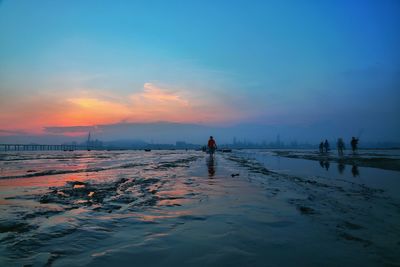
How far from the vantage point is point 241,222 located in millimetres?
5812

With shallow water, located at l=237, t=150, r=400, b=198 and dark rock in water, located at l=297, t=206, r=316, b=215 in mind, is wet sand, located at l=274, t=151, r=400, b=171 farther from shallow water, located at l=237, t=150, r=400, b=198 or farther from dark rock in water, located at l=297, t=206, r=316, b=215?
dark rock in water, located at l=297, t=206, r=316, b=215

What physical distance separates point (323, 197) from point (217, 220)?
13.6 feet

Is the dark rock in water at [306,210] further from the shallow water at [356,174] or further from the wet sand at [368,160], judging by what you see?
the wet sand at [368,160]

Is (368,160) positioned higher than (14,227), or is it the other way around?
(368,160)

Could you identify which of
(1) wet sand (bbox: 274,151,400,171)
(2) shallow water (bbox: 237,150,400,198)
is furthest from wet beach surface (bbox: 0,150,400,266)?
(1) wet sand (bbox: 274,151,400,171)

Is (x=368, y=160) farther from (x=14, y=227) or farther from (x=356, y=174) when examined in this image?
(x=14, y=227)

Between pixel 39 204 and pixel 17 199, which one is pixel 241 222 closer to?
pixel 39 204

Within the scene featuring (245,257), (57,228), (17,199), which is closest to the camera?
(245,257)

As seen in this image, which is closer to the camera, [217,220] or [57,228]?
[57,228]

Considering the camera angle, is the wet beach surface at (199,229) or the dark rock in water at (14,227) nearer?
the wet beach surface at (199,229)

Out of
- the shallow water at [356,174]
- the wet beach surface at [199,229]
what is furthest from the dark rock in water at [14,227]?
the shallow water at [356,174]

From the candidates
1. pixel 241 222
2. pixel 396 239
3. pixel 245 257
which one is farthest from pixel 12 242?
pixel 396 239

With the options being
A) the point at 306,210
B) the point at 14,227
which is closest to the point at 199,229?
the point at 306,210

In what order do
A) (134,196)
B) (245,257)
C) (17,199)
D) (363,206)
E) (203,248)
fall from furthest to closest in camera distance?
1. (134,196)
2. (17,199)
3. (363,206)
4. (203,248)
5. (245,257)
